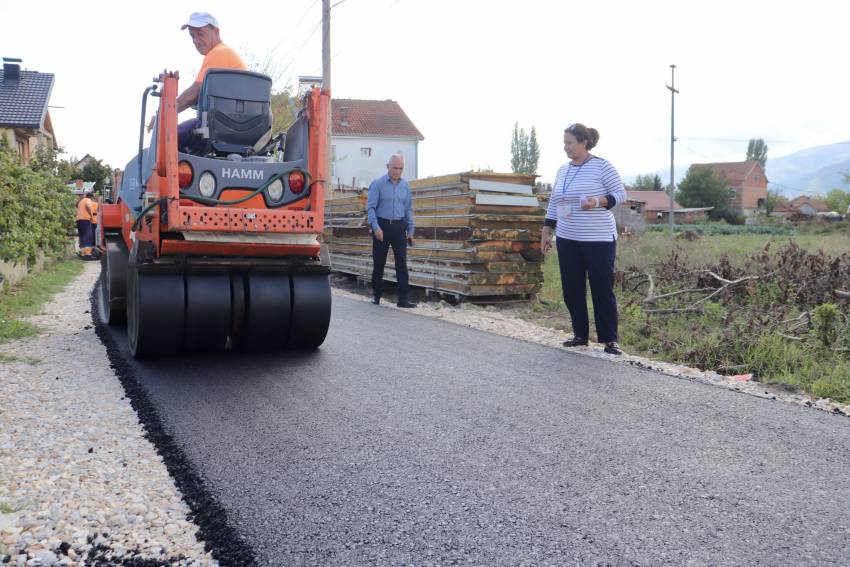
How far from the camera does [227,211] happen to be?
5.17m

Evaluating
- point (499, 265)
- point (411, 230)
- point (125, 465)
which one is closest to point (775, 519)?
point (125, 465)

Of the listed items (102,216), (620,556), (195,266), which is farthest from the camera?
(102,216)

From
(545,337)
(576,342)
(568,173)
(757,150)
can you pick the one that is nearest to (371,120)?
(545,337)

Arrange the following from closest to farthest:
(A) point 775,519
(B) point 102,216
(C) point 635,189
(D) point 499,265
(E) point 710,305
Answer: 1. (A) point 775,519
2. (B) point 102,216
3. (E) point 710,305
4. (D) point 499,265
5. (C) point 635,189

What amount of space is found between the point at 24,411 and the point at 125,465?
51.7 inches

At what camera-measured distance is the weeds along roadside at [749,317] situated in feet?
18.6

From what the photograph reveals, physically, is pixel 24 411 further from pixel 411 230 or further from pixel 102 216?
pixel 411 230

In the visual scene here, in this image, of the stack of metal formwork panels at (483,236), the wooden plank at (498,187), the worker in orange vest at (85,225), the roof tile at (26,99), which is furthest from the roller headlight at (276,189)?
the roof tile at (26,99)

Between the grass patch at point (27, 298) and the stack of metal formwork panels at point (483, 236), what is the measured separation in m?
4.95

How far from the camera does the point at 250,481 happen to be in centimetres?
301

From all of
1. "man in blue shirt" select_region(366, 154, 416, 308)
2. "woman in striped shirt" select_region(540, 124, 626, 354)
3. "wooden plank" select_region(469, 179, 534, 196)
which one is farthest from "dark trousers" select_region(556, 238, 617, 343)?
"man in blue shirt" select_region(366, 154, 416, 308)

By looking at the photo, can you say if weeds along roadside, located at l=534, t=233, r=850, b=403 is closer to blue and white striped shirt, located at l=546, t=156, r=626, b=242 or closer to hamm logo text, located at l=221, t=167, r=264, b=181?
blue and white striped shirt, located at l=546, t=156, r=626, b=242

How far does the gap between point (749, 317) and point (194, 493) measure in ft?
18.7

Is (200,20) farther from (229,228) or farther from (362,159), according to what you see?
(362,159)
